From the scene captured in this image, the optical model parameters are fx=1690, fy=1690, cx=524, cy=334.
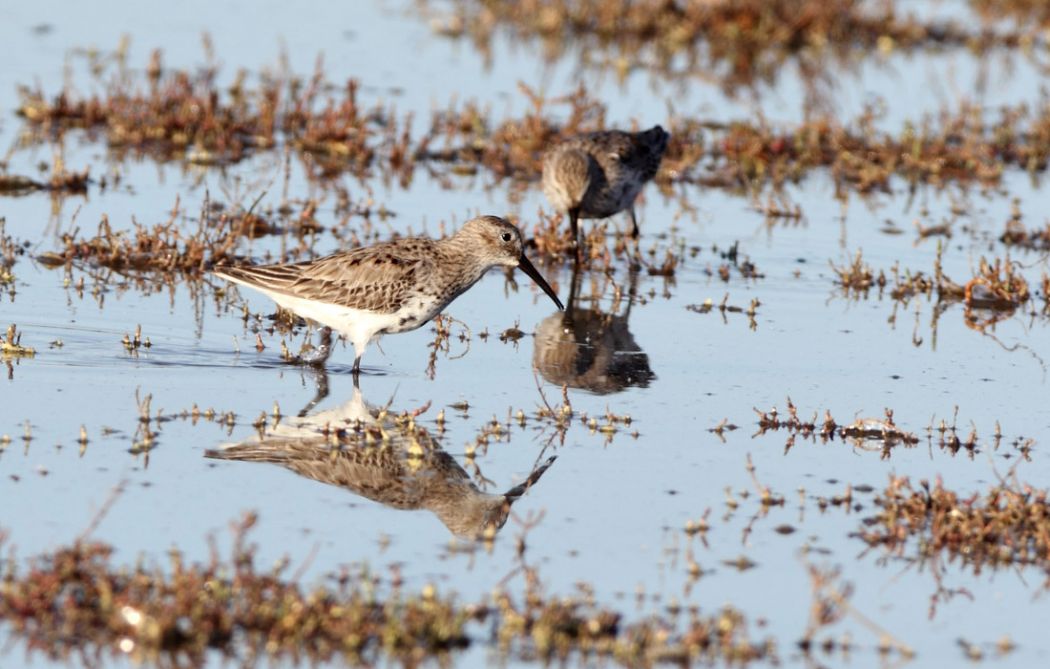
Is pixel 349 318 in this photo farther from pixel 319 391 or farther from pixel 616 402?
pixel 616 402

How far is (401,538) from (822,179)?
1117 cm

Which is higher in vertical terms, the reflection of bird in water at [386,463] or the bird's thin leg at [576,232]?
the bird's thin leg at [576,232]

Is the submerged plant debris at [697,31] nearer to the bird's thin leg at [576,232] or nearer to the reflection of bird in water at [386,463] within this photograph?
the bird's thin leg at [576,232]

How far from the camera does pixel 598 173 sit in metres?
14.7

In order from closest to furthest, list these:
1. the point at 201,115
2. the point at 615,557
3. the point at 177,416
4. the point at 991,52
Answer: the point at 615,557
the point at 177,416
the point at 201,115
the point at 991,52

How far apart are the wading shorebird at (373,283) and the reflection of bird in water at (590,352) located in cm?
87

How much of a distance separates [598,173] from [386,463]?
6.39 meters

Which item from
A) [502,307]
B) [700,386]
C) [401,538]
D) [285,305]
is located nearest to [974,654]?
[401,538]

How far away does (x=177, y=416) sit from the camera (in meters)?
9.39

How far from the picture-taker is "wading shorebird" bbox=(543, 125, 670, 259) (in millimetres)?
14453

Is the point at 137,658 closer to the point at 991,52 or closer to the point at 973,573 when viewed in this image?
the point at 973,573

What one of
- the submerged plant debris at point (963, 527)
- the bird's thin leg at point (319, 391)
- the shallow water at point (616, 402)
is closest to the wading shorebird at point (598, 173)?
the shallow water at point (616, 402)

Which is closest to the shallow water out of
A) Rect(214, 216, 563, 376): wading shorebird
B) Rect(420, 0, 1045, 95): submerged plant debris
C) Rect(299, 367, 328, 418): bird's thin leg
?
Rect(299, 367, 328, 418): bird's thin leg

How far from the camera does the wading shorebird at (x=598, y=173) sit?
1445cm
